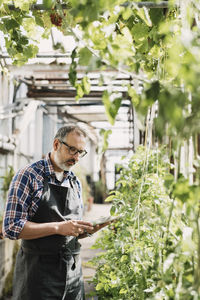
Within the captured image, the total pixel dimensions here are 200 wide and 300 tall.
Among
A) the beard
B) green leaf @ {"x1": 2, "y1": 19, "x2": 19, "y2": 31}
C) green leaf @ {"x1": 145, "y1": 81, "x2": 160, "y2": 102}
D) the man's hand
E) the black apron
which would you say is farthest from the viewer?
the beard

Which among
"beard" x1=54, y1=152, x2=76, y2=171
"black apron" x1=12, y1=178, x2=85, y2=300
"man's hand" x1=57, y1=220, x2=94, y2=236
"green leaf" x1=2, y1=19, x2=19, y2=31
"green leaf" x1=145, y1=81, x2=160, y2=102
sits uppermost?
"green leaf" x1=2, y1=19, x2=19, y2=31

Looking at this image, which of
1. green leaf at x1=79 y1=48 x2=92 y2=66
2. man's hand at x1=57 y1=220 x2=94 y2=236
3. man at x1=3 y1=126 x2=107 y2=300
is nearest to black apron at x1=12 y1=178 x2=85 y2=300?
man at x1=3 y1=126 x2=107 y2=300

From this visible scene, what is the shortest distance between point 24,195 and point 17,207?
8 cm

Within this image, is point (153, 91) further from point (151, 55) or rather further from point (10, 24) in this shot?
point (10, 24)

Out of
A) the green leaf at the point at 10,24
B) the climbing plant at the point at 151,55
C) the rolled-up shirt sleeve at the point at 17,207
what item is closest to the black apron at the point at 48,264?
the rolled-up shirt sleeve at the point at 17,207

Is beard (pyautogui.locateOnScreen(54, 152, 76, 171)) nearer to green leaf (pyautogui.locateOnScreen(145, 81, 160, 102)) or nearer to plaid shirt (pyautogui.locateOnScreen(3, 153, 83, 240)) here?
plaid shirt (pyautogui.locateOnScreen(3, 153, 83, 240))

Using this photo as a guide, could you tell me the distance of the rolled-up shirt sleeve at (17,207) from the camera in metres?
1.87

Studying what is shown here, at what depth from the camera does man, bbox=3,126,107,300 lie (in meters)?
1.88

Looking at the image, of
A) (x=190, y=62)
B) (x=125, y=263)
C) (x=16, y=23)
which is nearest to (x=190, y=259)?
(x=190, y=62)

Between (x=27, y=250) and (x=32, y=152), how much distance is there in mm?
5237

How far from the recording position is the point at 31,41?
5.01ft

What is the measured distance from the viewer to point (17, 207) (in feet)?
6.28

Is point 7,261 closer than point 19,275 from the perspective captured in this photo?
No

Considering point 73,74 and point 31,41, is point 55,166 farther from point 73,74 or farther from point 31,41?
point 73,74
